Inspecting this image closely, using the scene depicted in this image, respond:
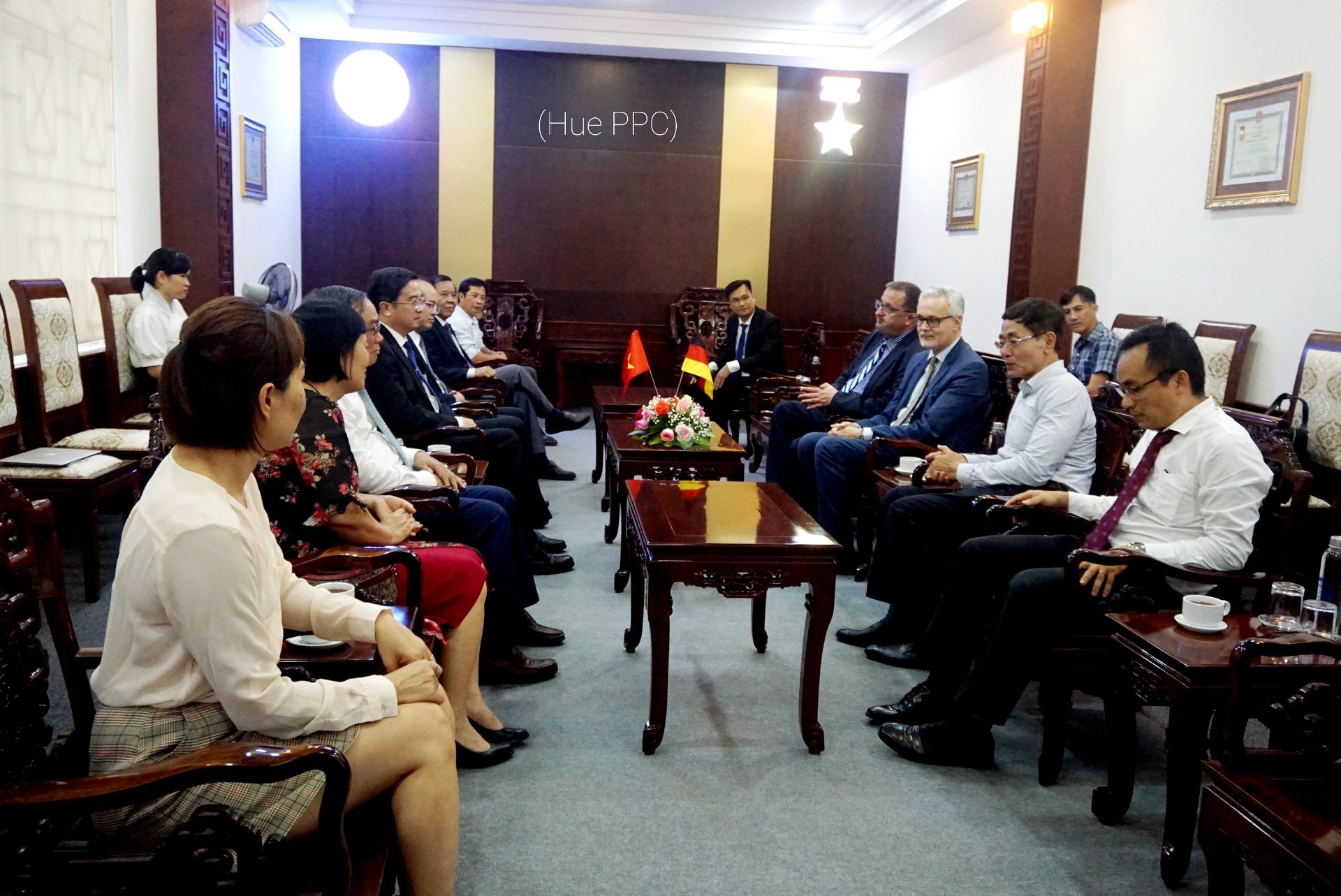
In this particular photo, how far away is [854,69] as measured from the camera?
8555mm

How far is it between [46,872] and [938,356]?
3714 millimetres

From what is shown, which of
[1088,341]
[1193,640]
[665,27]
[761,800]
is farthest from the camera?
[665,27]

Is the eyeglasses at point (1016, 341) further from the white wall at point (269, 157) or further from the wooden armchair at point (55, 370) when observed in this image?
the white wall at point (269, 157)

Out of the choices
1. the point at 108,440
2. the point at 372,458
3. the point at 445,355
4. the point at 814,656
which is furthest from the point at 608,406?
the point at 814,656

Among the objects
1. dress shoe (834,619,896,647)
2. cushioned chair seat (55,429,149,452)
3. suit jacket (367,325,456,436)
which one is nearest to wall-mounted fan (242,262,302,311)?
cushioned chair seat (55,429,149,452)

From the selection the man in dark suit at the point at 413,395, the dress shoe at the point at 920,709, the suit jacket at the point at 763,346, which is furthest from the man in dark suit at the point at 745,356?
the dress shoe at the point at 920,709

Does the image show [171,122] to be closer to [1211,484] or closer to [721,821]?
[721,821]

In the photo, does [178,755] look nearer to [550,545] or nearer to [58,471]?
[58,471]

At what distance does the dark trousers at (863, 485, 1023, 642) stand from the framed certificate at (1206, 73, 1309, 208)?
2195 millimetres

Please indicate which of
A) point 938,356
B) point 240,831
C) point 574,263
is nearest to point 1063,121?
point 938,356

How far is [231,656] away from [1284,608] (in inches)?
85.0

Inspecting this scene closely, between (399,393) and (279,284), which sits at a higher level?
(279,284)

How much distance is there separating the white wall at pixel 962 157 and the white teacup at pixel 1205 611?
4.77m

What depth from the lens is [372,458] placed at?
120 inches
